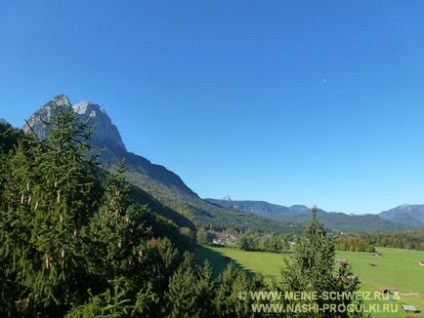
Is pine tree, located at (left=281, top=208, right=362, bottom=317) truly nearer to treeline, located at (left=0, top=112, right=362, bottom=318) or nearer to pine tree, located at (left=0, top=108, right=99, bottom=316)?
treeline, located at (left=0, top=112, right=362, bottom=318)

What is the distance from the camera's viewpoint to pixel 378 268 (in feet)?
479

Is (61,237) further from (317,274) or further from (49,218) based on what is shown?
(317,274)

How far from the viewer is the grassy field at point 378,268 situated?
338 feet

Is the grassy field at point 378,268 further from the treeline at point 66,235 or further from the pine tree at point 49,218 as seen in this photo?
the pine tree at point 49,218

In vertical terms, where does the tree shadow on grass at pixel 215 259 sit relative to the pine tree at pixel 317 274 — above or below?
below

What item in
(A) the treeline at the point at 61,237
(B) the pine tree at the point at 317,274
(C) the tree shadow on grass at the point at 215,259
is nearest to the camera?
(A) the treeline at the point at 61,237

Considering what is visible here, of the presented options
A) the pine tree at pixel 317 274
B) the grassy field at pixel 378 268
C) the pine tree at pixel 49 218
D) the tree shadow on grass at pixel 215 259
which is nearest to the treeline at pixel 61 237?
the pine tree at pixel 49 218

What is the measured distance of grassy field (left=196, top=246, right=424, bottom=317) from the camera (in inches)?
4057

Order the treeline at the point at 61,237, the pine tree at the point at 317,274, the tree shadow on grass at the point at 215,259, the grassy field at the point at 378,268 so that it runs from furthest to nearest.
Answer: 1. the tree shadow on grass at the point at 215,259
2. the grassy field at the point at 378,268
3. the pine tree at the point at 317,274
4. the treeline at the point at 61,237

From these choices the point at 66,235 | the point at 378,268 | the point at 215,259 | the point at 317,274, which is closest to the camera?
the point at 66,235

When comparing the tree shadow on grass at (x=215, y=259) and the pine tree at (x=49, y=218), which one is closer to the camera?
the pine tree at (x=49, y=218)

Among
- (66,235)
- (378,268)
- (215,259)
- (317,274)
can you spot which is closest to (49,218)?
(66,235)

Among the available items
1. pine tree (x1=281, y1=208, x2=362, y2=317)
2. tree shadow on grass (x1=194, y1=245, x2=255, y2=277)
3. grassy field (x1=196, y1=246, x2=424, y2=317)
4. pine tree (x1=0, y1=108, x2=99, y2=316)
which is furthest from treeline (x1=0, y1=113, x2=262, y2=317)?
tree shadow on grass (x1=194, y1=245, x2=255, y2=277)

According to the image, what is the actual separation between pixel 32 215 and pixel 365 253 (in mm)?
199012
